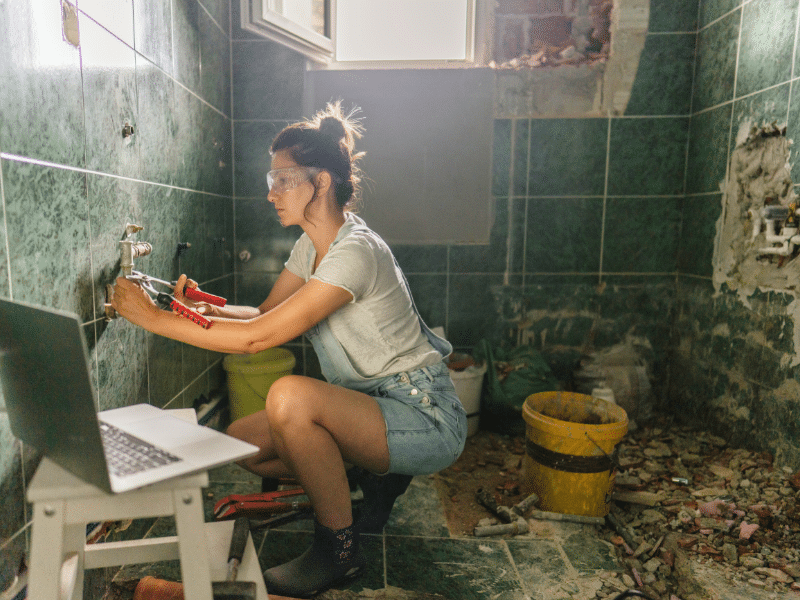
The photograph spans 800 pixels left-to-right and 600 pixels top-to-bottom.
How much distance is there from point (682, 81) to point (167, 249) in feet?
9.55

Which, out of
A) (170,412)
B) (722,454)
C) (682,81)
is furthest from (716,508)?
(682,81)

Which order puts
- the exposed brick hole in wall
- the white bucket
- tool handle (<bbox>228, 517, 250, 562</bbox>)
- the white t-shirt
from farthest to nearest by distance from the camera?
the exposed brick hole in wall, the white bucket, the white t-shirt, tool handle (<bbox>228, 517, 250, 562</bbox>)

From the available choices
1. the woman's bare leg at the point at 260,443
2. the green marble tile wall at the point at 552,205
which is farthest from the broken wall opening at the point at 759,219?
the woman's bare leg at the point at 260,443

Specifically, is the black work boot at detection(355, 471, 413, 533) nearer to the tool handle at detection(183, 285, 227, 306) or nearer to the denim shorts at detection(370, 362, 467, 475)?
the denim shorts at detection(370, 362, 467, 475)

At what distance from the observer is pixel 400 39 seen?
10.8 feet

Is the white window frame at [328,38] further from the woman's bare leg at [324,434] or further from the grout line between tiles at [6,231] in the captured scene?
the woman's bare leg at [324,434]

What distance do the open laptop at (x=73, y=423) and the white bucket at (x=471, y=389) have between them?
200cm

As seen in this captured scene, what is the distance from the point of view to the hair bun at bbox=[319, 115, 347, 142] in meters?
1.76

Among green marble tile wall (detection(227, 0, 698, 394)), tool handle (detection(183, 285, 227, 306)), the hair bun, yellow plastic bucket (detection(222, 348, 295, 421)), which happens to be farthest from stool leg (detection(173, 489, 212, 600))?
green marble tile wall (detection(227, 0, 698, 394))

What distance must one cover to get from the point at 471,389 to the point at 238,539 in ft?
6.19

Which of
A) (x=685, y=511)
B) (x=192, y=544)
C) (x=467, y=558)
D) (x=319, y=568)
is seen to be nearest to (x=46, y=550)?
(x=192, y=544)

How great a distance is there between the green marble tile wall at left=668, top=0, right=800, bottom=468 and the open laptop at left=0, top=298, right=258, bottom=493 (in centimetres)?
240

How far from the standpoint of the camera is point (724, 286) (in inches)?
113

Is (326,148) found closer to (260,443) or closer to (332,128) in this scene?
(332,128)
